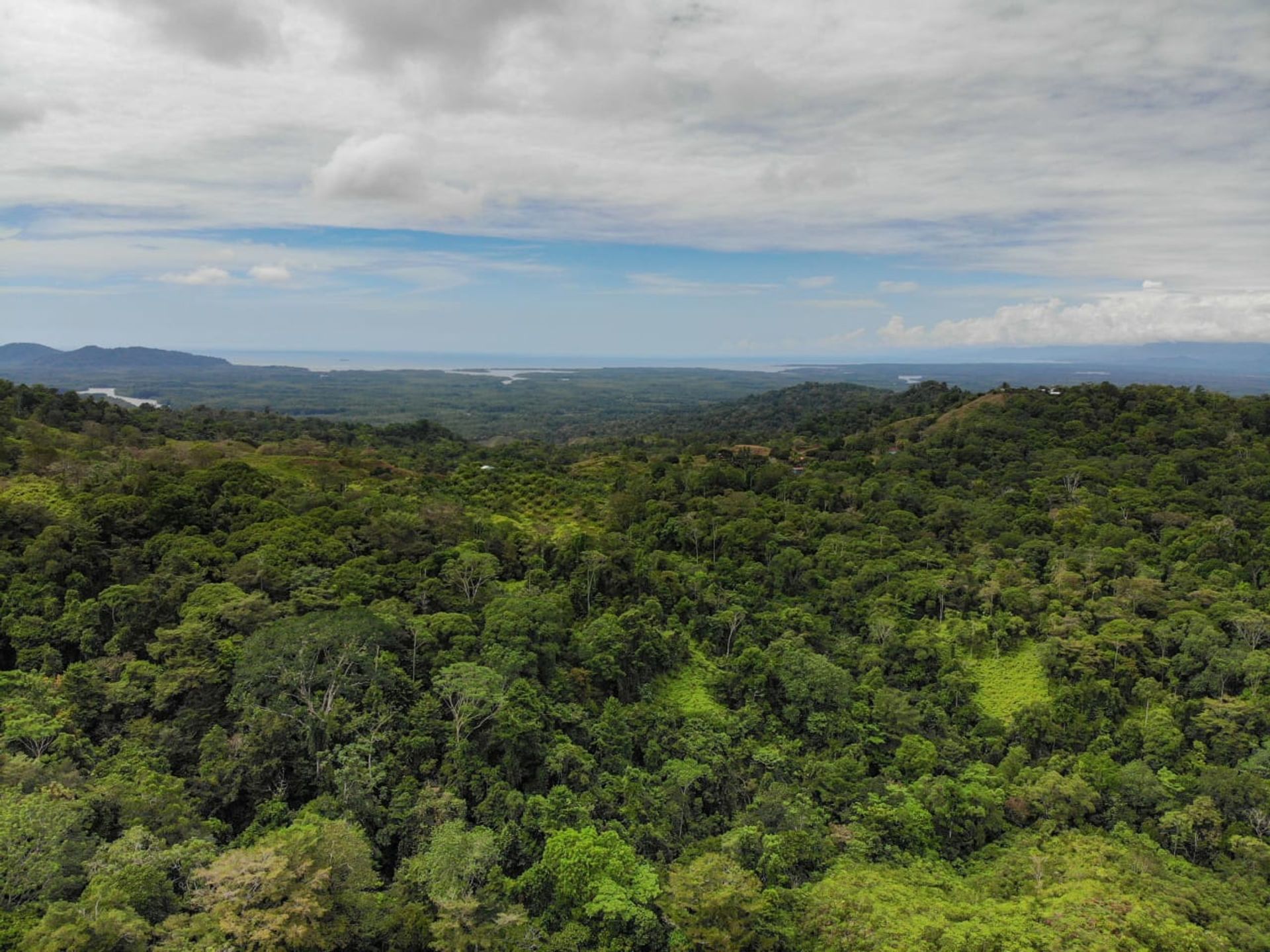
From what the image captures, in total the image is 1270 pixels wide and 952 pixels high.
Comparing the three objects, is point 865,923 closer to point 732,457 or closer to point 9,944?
point 9,944

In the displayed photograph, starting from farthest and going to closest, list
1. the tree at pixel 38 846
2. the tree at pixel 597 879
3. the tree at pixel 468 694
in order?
1. the tree at pixel 468 694
2. the tree at pixel 597 879
3. the tree at pixel 38 846

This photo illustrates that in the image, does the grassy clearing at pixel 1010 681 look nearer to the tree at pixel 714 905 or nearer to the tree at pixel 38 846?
the tree at pixel 714 905

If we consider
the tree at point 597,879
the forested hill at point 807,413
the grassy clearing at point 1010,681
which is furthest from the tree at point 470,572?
the forested hill at point 807,413

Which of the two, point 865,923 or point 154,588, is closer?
point 865,923

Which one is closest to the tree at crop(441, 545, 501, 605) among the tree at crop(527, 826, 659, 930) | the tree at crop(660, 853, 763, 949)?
the tree at crop(527, 826, 659, 930)

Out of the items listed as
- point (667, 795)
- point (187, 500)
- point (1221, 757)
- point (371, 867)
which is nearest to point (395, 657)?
point (371, 867)

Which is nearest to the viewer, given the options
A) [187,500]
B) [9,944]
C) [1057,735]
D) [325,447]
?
[9,944]
